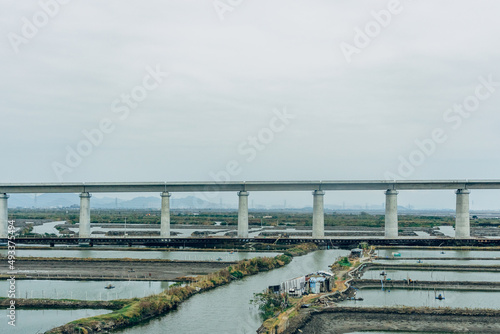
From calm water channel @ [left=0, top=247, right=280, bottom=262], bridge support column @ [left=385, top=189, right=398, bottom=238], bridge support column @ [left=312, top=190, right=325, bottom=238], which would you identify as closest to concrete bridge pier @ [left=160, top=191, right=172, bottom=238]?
calm water channel @ [left=0, top=247, right=280, bottom=262]

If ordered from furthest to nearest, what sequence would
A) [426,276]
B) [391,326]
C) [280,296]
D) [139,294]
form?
[426,276]
[139,294]
[280,296]
[391,326]

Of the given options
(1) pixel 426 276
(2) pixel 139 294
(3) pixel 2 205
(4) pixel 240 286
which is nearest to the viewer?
(2) pixel 139 294

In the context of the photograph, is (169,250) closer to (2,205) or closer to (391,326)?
(2,205)

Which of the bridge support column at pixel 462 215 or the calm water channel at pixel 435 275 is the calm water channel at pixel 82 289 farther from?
the bridge support column at pixel 462 215

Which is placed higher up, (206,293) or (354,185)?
(354,185)

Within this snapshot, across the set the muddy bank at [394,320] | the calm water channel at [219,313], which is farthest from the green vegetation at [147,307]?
the muddy bank at [394,320]

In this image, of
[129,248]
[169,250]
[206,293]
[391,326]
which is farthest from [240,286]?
[129,248]
